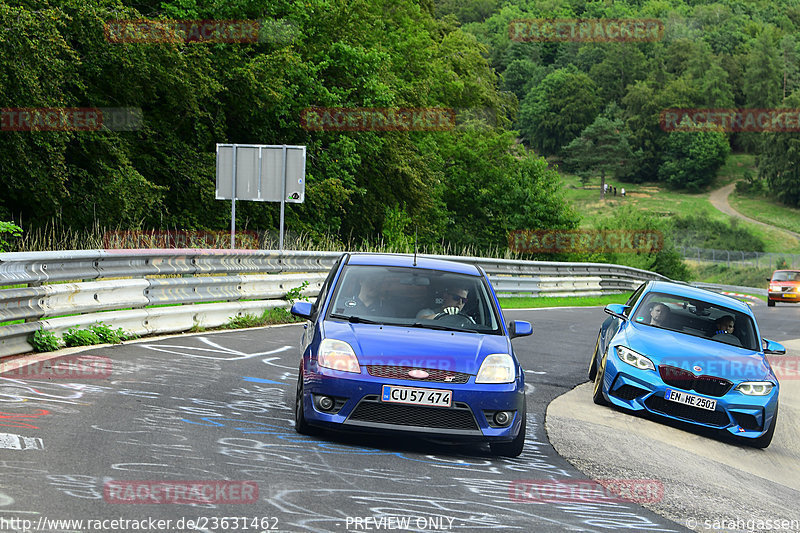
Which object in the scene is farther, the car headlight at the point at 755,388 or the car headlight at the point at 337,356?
the car headlight at the point at 755,388

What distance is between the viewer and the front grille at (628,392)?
397 inches

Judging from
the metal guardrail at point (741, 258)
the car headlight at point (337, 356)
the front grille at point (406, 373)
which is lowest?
the metal guardrail at point (741, 258)

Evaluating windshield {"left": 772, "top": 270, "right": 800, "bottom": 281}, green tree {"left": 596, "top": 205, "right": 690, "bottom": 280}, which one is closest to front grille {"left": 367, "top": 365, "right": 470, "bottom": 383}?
windshield {"left": 772, "top": 270, "right": 800, "bottom": 281}

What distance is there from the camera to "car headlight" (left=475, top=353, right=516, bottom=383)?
23.6ft

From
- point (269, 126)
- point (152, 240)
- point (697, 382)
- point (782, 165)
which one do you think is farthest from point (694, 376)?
point (782, 165)

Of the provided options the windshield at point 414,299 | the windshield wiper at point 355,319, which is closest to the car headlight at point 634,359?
the windshield at point 414,299

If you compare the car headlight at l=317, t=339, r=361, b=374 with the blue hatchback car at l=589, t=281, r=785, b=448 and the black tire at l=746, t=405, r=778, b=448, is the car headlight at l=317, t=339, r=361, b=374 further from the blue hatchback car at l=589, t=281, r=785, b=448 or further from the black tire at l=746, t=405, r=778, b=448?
the black tire at l=746, t=405, r=778, b=448

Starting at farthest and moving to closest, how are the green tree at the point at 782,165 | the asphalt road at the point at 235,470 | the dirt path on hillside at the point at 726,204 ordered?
the green tree at the point at 782,165 → the dirt path on hillside at the point at 726,204 → the asphalt road at the point at 235,470

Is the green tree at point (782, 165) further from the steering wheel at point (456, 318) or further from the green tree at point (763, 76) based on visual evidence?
the steering wheel at point (456, 318)

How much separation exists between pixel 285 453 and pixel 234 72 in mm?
25981

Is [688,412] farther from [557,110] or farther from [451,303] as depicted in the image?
[557,110]

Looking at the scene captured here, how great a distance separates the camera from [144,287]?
12.2 m

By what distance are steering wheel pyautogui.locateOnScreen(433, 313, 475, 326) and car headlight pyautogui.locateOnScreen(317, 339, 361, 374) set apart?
1.06 metres

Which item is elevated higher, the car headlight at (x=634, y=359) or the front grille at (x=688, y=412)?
the car headlight at (x=634, y=359)
